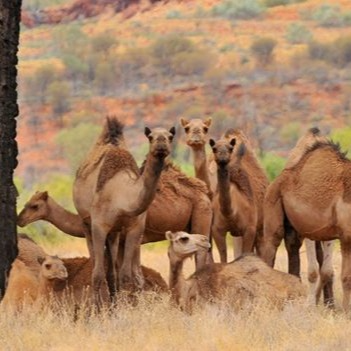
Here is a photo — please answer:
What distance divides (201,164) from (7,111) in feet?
12.7

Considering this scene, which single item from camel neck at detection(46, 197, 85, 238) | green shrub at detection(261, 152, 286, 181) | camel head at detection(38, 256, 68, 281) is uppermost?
camel head at detection(38, 256, 68, 281)

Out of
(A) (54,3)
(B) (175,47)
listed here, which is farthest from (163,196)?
(A) (54,3)

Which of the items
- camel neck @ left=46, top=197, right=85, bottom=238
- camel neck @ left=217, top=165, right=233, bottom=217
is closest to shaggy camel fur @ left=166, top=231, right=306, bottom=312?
camel neck @ left=217, top=165, right=233, bottom=217

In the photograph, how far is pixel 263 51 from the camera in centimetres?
5900

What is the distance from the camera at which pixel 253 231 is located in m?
14.9

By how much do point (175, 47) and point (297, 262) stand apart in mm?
47732

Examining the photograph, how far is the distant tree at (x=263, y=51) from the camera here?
58562 mm

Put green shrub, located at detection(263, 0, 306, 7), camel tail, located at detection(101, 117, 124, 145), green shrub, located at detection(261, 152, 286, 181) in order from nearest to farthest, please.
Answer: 1. camel tail, located at detection(101, 117, 124, 145)
2. green shrub, located at detection(261, 152, 286, 181)
3. green shrub, located at detection(263, 0, 306, 7)

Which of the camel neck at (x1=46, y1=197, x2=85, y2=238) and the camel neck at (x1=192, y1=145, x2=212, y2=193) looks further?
the camel neck at (x1=192, y1=145, x2=212, y2=193)

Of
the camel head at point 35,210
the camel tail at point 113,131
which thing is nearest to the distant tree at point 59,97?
the camel head at point 35,210

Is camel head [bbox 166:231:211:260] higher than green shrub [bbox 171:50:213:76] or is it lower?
higher

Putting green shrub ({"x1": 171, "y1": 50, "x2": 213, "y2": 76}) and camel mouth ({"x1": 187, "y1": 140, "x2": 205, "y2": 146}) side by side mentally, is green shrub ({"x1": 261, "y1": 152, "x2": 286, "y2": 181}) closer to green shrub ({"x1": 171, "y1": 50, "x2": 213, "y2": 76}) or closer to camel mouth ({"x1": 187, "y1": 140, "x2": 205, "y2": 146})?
camel mouth ({"x1": 187, "y1": 140, "x2": 205, "y2": 146})

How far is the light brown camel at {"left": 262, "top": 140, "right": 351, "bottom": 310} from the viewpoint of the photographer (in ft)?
41.9

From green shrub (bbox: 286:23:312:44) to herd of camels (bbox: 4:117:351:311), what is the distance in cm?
4630
